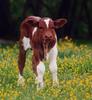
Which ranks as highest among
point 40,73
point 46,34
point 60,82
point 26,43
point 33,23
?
point 33,23

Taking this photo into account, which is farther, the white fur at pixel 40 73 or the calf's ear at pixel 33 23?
the calf's ear at pixel 33 23

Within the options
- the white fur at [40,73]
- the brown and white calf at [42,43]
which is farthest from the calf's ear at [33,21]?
the white fur at [40,73]

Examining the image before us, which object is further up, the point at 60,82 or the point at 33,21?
the point at 33,21

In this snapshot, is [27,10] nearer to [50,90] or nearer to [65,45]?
[65,45]

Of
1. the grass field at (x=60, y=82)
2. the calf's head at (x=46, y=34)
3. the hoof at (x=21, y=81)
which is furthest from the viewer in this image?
the hoof at (x=21, y=81)

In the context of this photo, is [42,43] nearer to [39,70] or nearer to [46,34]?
[46,34]

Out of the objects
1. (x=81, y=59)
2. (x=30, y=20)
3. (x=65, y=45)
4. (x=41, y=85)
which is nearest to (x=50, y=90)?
(x=41, y=85)

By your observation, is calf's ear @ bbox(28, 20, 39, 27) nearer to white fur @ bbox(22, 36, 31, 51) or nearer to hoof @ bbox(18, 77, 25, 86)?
white fur @ bbox(22, 36, 31, 51)

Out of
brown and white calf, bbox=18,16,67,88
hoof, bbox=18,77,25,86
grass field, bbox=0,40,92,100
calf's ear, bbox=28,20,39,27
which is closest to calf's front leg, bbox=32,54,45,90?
brown and white calf, bbox=18,16,67,88

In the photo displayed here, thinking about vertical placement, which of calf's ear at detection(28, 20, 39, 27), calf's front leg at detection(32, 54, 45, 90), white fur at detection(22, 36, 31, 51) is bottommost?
calf's front leg at detection(32, 54, 45, 90)

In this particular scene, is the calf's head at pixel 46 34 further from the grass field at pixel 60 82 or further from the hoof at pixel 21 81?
the hoof at pixel 21 81

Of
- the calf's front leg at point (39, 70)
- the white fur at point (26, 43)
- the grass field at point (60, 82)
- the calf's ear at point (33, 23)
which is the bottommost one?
the grass field at point (60, 82)

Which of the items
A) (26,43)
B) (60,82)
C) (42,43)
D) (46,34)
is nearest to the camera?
(46,34)

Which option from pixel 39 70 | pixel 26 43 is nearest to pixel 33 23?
pixel 26 43
